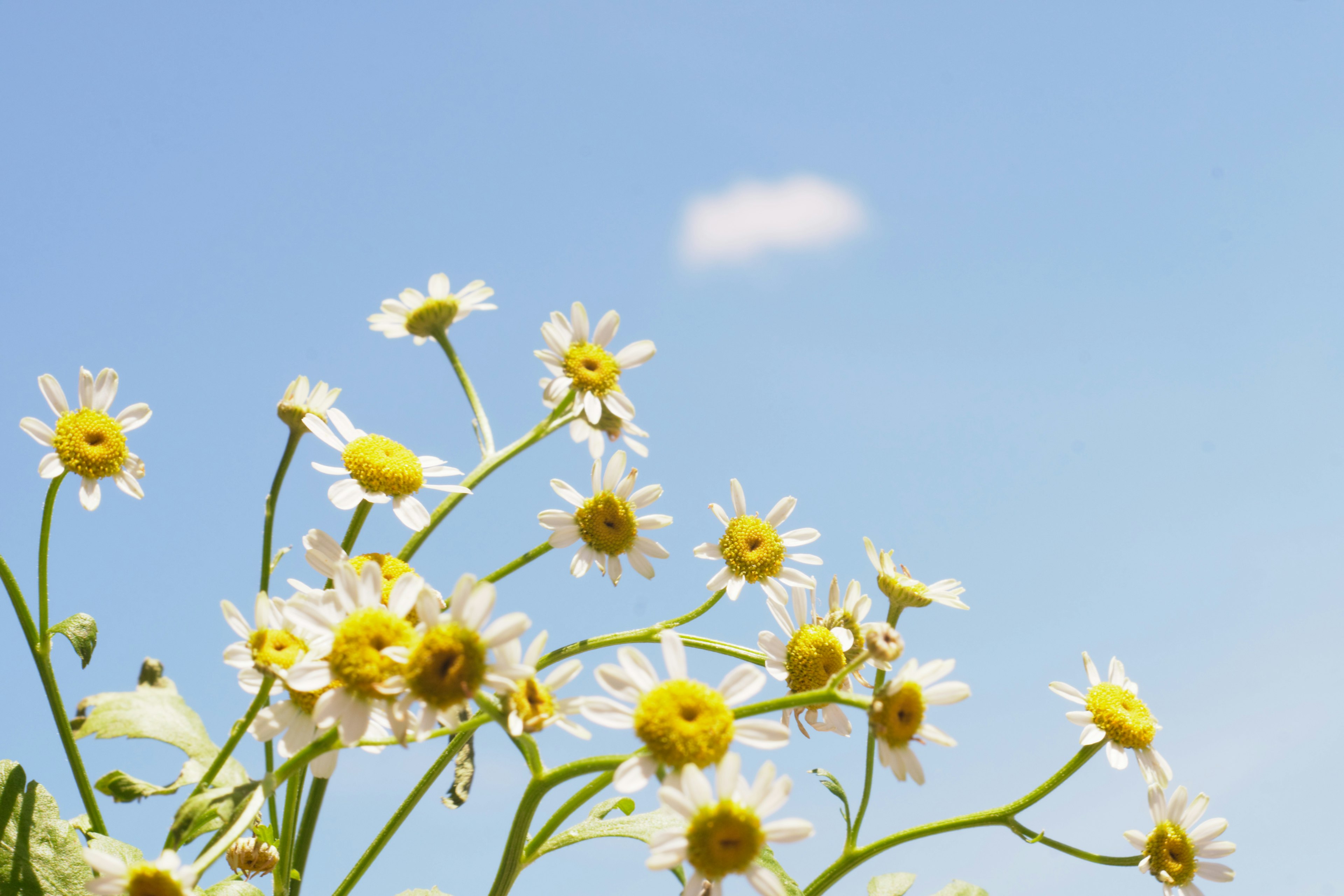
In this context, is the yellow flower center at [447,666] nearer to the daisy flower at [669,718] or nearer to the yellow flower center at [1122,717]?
the daisy flower at [669,718]

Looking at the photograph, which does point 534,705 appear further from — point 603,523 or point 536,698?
point 603,523

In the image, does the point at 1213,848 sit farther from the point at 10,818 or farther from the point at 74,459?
the point at 74,459

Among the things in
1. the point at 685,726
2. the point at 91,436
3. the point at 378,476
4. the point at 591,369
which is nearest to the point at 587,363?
the point at 591,369

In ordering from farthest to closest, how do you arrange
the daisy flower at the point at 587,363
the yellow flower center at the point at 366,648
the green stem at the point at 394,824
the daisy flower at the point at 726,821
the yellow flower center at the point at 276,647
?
the daisy flower at the point at 587,363, the green stem at the point at 394,824, the yellow flower center at the point at 276,647, the yellow flower center at the point at 366,648, the daisy flower at the point at 726,821

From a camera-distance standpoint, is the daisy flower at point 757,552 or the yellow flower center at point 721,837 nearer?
the yellow flower center at point 721,837

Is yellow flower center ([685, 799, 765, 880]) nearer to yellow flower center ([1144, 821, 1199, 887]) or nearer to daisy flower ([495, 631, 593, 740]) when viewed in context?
daisy flower ([495, 631, 593, 740])

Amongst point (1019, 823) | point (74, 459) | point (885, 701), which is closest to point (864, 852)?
point (1019, 823)

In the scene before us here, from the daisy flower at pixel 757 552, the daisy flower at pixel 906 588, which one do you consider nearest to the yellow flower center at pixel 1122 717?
the daisy flower at pixel 906 588
